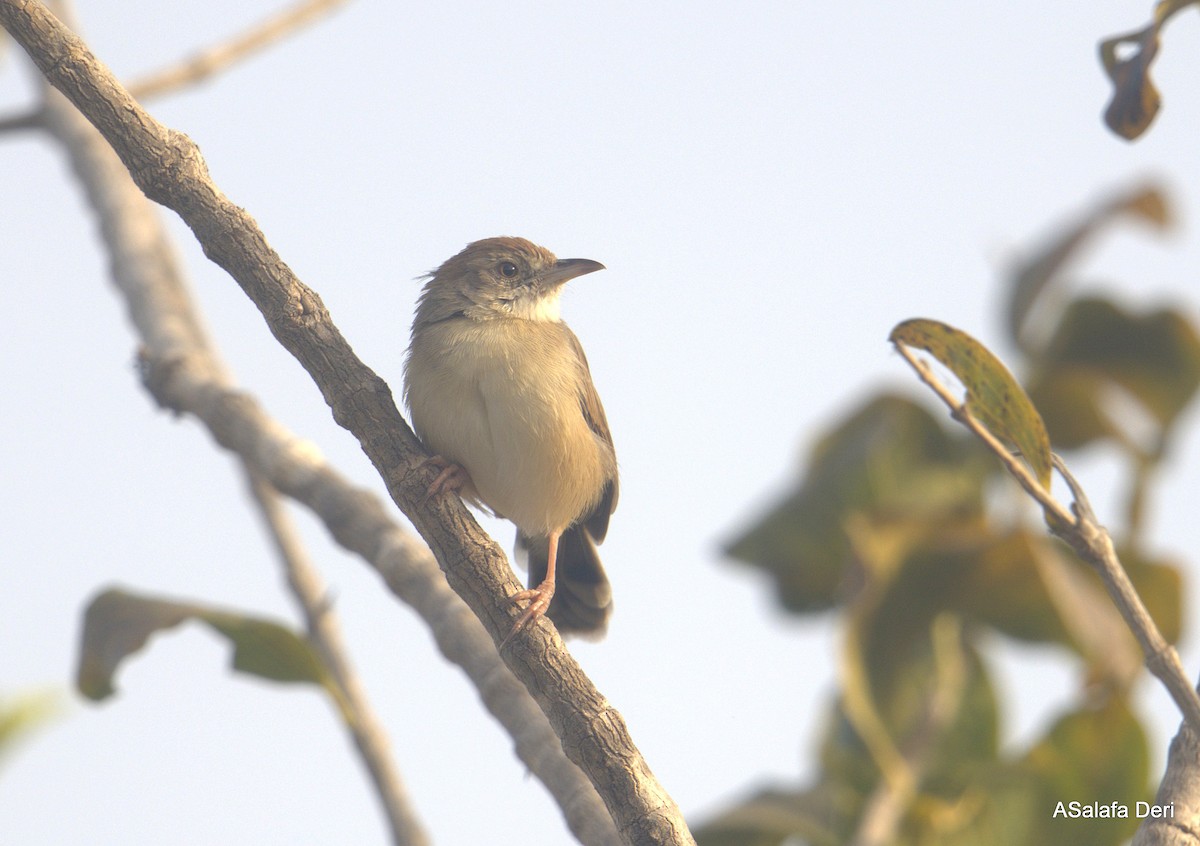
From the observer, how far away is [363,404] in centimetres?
356

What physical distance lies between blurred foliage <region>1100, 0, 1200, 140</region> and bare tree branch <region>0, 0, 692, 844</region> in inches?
87.4

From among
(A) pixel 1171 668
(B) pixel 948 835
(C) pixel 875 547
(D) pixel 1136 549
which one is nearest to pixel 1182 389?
(D) pixel 1136 549

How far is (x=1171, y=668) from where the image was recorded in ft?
8.05

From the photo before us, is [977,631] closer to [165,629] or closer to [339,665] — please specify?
[339,665]

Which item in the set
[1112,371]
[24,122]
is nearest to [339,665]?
[24,122]

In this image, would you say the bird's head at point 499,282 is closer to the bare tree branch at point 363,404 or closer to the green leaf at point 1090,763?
the bare tree branch at point 363,404

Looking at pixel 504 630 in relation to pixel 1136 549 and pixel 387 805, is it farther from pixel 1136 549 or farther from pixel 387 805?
pixel 1136 549

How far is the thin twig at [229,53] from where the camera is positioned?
6173 millimetres

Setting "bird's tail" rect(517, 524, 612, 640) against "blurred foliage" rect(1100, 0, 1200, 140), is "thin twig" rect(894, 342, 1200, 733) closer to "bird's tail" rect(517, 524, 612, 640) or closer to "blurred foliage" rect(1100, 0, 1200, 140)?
"blurred foliage" rect(1100, 0, 1200, 140)

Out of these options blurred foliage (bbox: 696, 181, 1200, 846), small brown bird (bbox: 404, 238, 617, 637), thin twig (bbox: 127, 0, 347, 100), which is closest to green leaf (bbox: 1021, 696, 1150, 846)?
blurred foliage (bbox: 696, 181, 1200, 846)

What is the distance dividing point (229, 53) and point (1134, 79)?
441 cm

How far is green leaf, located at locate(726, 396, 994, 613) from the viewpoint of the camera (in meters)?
5.20

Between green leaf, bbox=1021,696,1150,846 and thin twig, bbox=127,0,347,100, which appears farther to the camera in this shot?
thin twig, bbox=127,0,347,100

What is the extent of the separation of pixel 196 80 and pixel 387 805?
386cm
